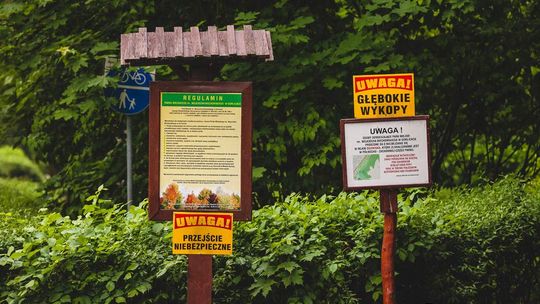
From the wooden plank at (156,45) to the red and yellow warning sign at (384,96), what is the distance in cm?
130

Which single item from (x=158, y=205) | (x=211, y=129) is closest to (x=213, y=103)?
(x=211, y=129)

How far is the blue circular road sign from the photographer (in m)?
8.68

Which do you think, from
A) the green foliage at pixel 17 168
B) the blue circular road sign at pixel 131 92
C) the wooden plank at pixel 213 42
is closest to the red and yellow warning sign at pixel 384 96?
the wooden plank at pixel 213 42

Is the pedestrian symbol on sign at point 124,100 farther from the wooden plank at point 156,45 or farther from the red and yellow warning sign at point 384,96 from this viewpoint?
the red and yellow warning sign at point 384,96

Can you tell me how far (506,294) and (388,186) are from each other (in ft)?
6.25

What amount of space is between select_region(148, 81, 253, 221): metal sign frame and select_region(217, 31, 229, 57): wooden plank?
19 cm

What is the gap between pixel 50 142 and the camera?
985 cm

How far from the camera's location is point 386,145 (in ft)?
17.5

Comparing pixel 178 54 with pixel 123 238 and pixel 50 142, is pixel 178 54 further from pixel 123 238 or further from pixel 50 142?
pixel 50 142

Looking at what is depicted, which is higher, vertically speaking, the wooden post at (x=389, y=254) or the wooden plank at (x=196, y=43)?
the wooden plank at (x=196, y=43)

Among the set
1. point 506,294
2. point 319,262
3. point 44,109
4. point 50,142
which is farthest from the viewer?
point 50,142

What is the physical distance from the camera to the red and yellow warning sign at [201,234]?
5.00m

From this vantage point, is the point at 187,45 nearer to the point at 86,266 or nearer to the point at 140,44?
the point at 140,44

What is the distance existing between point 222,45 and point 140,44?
1.68 ft
